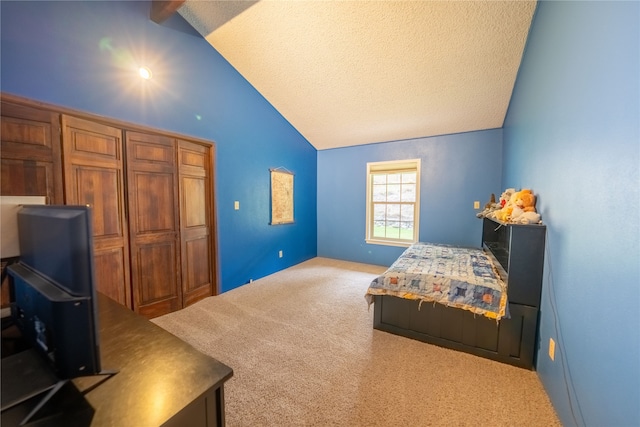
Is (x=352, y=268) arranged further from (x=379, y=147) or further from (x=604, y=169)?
(x=604, y=169)

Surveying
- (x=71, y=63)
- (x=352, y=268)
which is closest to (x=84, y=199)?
(x=71, y=63)

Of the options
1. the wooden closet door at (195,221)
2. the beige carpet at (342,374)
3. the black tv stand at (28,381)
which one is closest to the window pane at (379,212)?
the beige carpet at (342,374)

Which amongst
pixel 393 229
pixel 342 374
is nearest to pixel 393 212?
pixel 393 229

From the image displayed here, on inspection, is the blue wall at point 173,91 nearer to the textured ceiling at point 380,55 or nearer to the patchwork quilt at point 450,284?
the textured ceiling at point 380,55

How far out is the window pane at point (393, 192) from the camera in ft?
14.9

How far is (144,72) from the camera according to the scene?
2.39 metres

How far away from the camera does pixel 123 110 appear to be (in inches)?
88.9

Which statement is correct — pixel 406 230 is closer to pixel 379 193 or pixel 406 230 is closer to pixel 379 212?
pixel 379 212

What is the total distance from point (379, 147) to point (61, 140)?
4170mm

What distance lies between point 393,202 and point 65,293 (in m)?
4.48

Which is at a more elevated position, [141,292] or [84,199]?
[84,199]

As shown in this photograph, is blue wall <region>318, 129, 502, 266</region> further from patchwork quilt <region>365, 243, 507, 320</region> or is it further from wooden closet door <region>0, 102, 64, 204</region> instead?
wooden closet door <region>0, 102, 64, 204</region>

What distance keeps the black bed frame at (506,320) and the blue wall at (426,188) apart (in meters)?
1.93

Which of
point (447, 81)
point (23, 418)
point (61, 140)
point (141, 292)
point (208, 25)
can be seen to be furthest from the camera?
point (447, 81)
